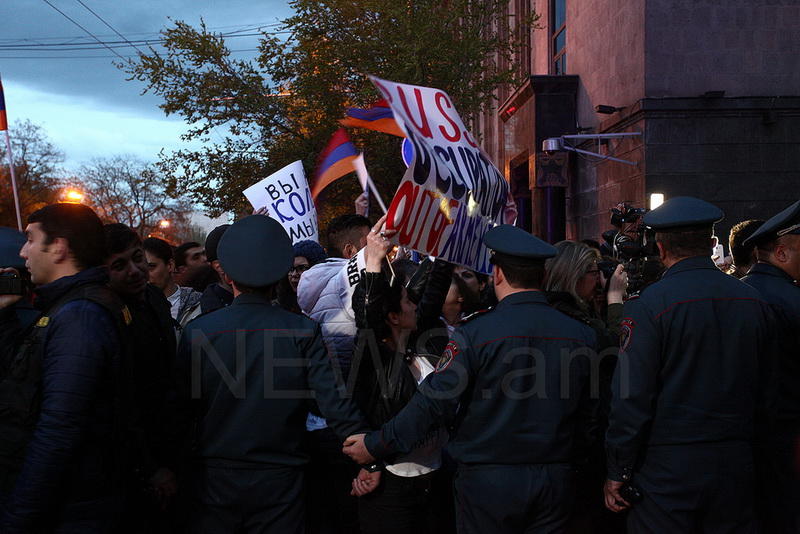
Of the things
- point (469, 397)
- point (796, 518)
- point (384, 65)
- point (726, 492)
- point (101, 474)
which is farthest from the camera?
point (384, 65)

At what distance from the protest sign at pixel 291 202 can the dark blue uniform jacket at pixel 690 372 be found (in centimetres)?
435

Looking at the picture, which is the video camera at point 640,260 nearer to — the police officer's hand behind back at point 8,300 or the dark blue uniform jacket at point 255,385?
the dark blue uniform jacket at point 255,385

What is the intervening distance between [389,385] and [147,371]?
1.17 meters

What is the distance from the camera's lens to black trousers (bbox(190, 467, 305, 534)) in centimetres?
287

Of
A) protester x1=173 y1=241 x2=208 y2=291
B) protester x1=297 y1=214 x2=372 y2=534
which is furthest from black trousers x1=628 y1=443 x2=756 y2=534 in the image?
protester x1=173 y1=241 x2=208 y2=291

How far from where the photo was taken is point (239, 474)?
289 centimetres

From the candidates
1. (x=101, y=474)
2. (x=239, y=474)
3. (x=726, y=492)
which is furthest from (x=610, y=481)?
(x=101, y=474)

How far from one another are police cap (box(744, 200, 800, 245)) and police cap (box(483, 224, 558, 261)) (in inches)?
50.4

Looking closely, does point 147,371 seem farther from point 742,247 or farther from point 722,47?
point 722,47

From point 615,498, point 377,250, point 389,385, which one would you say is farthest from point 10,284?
point 615,498

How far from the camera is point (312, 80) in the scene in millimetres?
18781

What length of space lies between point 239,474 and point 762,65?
50.2 feet

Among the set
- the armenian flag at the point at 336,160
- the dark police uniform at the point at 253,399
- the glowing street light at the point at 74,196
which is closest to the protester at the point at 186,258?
the armenian flag at the point at 336,160

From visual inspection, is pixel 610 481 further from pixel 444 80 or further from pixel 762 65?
pixel 444 80
